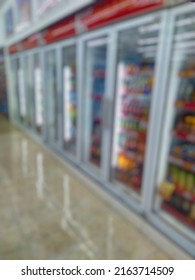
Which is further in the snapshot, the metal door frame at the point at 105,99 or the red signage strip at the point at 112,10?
the metal door frame at the point at 105,99

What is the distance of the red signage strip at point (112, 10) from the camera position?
2.00m

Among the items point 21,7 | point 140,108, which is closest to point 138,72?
point 140,108

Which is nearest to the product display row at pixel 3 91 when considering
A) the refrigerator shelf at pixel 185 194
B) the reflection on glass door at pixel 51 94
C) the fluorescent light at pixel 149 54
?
the reflection on glass door at pixel 51 94

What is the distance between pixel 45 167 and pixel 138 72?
2.36m

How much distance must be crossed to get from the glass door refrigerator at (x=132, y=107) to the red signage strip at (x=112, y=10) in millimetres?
164

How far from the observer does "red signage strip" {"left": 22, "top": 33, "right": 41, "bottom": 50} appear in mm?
4602

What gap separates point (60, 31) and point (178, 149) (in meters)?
2.82

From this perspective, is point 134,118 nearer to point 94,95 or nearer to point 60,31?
point 94,95

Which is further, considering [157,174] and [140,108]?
[140,108]

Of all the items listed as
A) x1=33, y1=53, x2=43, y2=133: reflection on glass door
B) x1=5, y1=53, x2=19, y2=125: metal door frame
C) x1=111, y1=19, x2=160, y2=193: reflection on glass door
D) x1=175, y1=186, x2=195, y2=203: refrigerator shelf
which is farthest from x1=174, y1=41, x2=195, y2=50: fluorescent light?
x1=5, y1=53, x2=19, y2=125: metal door frame

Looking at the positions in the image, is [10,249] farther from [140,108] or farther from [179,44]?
[179,44]

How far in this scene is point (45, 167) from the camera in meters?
3.91

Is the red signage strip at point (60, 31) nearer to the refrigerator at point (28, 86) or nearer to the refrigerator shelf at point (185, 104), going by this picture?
the refrigerator at point (28, 86)

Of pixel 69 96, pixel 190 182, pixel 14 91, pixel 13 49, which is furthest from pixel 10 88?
pixel 190 182
